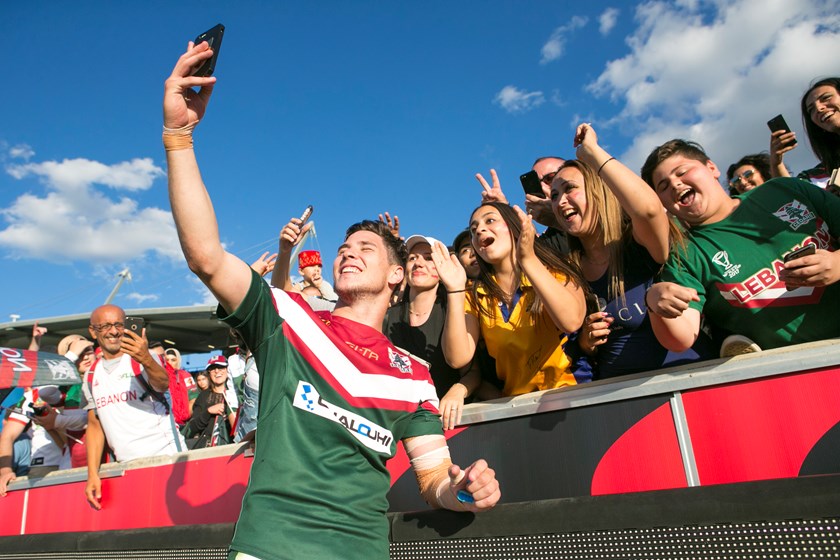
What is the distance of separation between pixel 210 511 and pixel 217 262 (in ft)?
9.19

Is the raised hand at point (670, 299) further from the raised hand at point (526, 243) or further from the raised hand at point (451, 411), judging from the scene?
the raised hand at point (451, 411)

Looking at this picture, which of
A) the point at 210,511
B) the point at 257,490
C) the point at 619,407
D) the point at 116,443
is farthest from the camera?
the point at 116,443

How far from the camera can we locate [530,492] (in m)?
2.69

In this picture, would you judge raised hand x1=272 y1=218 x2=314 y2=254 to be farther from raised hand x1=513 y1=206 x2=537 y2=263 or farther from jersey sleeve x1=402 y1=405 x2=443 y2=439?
jersey sleeve x1=402 y1=405 x2=443 y2=439

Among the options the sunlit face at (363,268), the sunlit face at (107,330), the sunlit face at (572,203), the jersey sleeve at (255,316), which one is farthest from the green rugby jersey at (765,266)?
the sunlit face at (107,330)

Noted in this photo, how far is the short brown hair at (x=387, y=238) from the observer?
274 centimetres

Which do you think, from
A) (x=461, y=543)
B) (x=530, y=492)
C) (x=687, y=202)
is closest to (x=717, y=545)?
(x=461, y=543)

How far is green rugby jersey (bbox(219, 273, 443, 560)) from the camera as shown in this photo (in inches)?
67.8

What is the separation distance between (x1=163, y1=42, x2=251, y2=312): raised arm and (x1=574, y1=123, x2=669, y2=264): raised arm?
1.62 m

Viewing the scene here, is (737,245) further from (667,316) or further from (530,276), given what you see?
(530,276)

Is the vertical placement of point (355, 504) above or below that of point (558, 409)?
below

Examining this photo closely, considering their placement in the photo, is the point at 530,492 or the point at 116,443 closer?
the point at 530,492

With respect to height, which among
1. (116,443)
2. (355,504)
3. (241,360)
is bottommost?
(355,504)

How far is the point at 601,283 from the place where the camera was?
309cm
